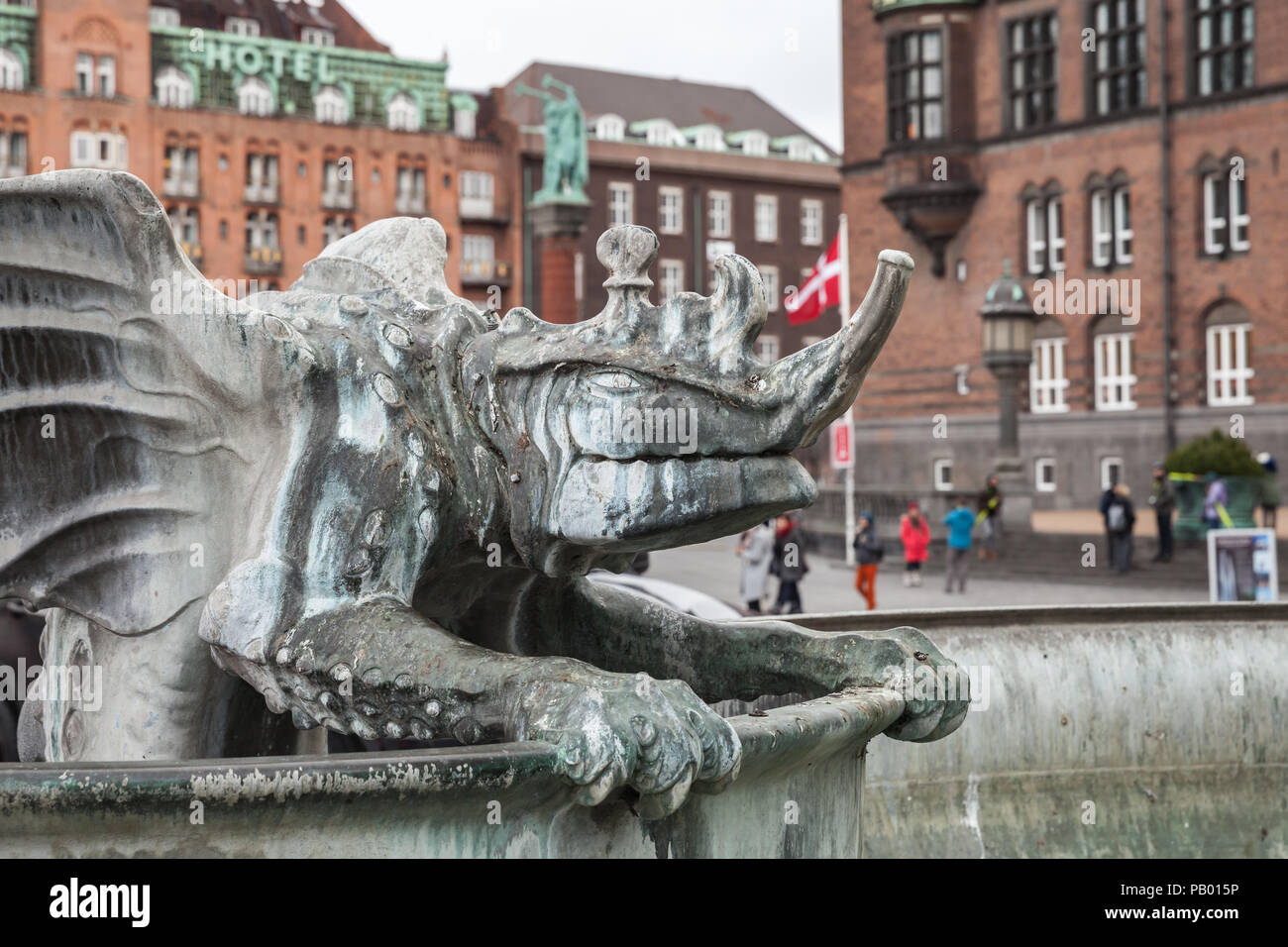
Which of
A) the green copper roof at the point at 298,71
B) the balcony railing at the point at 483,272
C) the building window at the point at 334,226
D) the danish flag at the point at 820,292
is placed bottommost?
the danish flag at the point at 820,292

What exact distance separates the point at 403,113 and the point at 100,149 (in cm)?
1121

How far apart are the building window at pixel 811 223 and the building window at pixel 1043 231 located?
29.8 metres

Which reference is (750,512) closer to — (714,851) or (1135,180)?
(714,851)

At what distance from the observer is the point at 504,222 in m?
64.4

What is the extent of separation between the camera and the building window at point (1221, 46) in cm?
3725

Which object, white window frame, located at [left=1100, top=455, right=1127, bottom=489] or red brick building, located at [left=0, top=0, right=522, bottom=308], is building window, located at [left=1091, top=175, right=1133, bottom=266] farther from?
red brick building, located at [left=0, top=0, right=522, bottom=308]

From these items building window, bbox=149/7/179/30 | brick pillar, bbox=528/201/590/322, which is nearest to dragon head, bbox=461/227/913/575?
brick pillar, bbox=528/201/590/322

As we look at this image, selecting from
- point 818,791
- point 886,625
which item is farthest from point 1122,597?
point 818,791

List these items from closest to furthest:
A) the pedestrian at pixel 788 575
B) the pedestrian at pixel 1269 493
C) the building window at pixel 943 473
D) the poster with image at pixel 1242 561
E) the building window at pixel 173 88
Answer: the poster with image at pixel 1242 561 < the pedestrian at pixel 788 575 < the pedestrian at pixel 1269 493 < the building window at pixel 943 473 < the building window at pixel 173 88

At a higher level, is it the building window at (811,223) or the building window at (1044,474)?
the building window at (811,223)

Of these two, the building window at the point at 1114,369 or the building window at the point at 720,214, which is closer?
Answer: the building window at the point at 1114,369

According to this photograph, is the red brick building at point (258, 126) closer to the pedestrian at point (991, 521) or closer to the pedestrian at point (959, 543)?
the pedestrian at point (991, 521)

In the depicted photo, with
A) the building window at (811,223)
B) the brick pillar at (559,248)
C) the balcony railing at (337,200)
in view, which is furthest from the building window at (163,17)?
the brick pillar at (559,248)

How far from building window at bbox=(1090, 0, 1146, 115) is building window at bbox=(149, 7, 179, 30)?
34.0 meters
